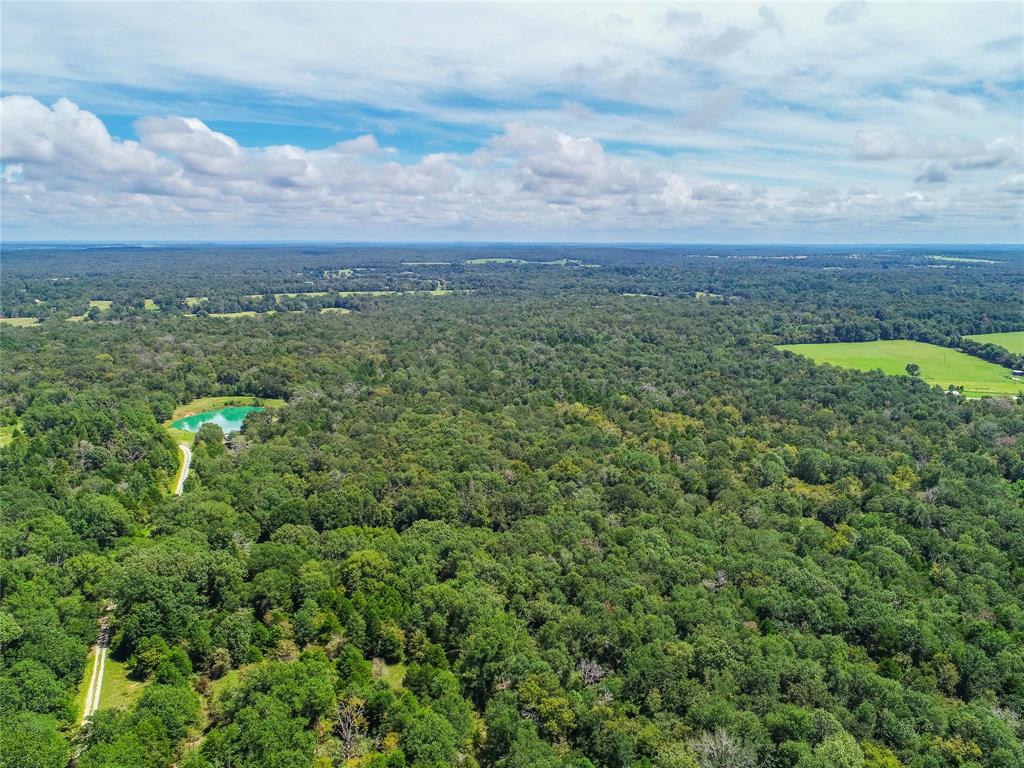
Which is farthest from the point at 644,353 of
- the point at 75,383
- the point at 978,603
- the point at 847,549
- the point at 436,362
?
the point at 75,383

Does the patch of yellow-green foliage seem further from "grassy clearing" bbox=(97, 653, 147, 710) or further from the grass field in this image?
"grassy clearing" bbox=(97, 653, 147, 710)

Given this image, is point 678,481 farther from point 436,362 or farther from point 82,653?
point 436,362

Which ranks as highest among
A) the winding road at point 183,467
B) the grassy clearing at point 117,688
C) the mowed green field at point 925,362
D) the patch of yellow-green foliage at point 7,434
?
the mowed green field at point 925,362

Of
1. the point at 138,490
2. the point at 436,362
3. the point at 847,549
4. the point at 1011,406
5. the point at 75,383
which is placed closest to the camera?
the point at 847,549

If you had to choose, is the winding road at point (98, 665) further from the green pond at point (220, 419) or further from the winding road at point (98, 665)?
the green pond at point (220, 419)

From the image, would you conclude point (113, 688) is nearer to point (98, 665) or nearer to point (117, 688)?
point (117, 688)

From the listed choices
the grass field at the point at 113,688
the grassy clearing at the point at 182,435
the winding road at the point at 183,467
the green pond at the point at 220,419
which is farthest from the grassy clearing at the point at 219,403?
the grass field at the point at 113,688
